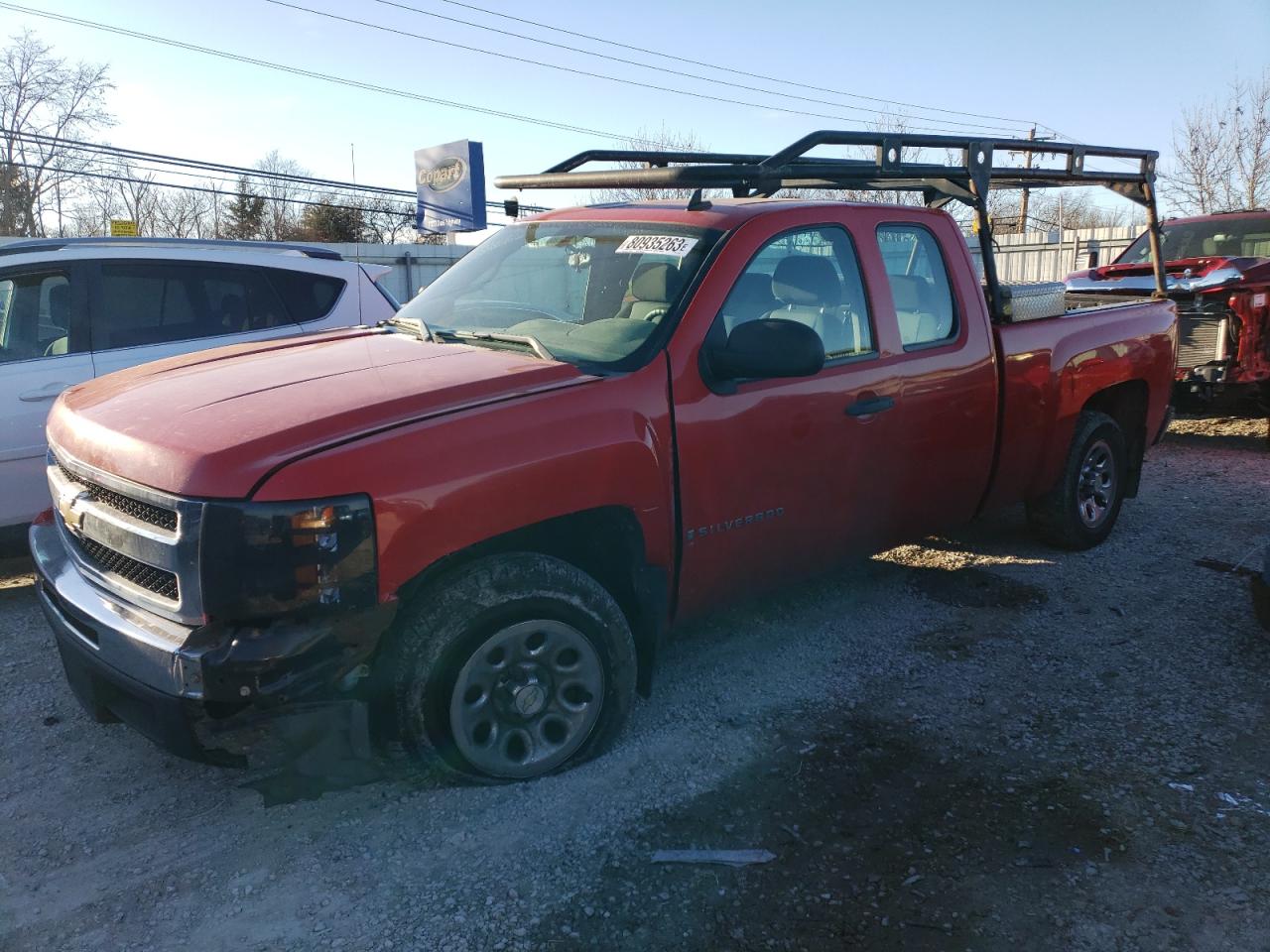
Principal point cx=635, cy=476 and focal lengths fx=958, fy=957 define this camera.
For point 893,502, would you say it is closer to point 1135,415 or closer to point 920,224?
point 920,224

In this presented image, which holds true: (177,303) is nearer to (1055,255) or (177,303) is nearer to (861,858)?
(861,858)

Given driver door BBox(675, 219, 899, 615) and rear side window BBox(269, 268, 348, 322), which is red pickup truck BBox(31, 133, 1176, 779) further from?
rear side window BBox(269, 268, 348, 322)

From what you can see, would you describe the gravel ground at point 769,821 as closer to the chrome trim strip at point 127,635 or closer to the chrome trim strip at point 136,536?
the chrome trim strip at point 127,635

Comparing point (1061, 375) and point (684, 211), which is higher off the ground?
point (684, 211)

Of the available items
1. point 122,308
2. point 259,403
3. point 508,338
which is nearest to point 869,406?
point 508,338

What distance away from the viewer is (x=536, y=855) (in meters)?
2.85

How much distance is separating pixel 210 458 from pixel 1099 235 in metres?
27.0

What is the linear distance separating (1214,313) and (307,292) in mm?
7761

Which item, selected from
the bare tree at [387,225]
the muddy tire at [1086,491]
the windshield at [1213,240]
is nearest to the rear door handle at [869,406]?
the muddy tire at [1086,491]

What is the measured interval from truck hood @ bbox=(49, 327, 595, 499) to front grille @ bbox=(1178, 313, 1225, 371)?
7.68m

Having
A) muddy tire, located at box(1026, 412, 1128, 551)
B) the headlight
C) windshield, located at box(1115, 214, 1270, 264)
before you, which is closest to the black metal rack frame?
muddy tire, located at box(1026, 412, 1128, 551)

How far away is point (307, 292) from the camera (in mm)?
6191

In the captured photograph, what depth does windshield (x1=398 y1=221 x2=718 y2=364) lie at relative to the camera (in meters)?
3.50

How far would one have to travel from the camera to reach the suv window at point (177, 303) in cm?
552
